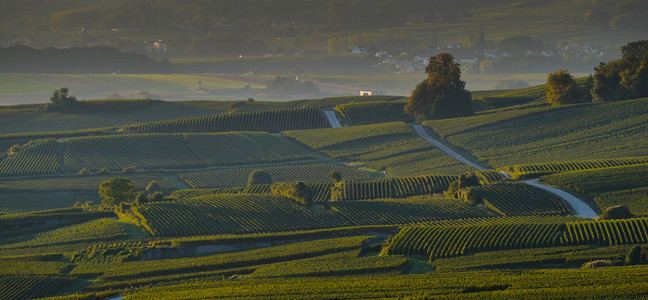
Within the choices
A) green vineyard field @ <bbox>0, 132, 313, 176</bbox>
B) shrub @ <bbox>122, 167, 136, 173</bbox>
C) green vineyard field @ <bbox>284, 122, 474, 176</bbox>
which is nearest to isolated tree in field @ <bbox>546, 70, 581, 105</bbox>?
green vineyard field @ <bbox>284, 122, 474, 176</bbox>

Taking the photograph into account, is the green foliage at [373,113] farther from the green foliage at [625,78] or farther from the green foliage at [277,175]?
the green foliage at [625,78]

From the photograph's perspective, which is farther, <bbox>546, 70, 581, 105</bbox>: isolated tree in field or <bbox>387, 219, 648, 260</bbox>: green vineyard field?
<bbox>546, 70, 581, 105</bbox>: isolated tree in field

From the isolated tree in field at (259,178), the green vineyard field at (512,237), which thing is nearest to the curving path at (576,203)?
the green vineyard field at (512,237)

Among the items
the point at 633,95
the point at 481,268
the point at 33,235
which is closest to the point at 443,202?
the point at 481,268

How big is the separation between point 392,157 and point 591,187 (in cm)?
3241

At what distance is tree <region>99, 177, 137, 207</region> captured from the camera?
8431 cm

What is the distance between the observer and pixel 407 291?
158 feet

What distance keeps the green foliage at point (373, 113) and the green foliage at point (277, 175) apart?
25.2 m

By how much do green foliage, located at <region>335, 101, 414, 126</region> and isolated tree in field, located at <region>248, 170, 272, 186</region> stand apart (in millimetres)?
33347

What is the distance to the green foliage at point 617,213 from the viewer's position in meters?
68.0

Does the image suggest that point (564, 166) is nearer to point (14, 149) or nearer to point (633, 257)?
point (633, 257)

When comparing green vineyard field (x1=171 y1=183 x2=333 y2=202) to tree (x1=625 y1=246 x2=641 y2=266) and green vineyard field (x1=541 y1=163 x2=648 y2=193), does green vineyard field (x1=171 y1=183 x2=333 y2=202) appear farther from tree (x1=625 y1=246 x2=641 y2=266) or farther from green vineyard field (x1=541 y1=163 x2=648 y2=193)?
tree (x1=625 y1=246 x2=641 y2=266)

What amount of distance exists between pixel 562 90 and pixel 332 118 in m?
34.8

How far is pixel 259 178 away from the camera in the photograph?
318 feet
